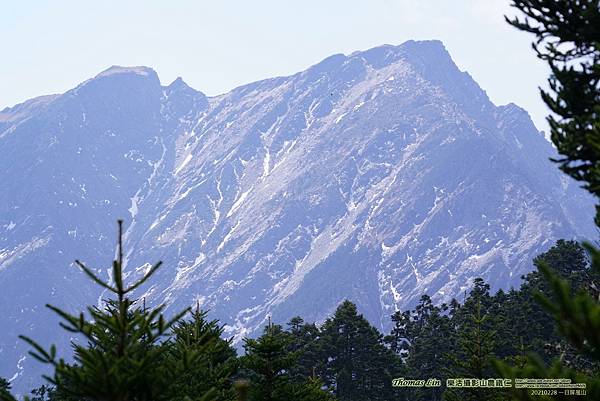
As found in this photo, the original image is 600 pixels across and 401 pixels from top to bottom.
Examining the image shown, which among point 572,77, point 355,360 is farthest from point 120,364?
point 355,360

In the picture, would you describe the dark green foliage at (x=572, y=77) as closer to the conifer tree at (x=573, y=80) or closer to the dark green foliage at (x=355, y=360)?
the conifer tree at (x=573, y=80)

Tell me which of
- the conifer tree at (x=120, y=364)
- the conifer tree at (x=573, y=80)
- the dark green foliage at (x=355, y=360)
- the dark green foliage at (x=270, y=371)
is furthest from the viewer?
the dark green foliage at (x=355, y=360)

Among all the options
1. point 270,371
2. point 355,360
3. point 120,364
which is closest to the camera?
point 120,364

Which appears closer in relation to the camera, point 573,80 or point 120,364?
point 120,364

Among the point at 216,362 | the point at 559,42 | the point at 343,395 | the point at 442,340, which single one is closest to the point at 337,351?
the point at 343,395

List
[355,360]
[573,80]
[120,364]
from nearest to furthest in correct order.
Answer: [120,364] < [573,80] < [355,360]

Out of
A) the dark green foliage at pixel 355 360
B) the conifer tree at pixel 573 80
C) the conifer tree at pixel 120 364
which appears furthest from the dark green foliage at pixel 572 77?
the dark green foliage at pixel 355 360

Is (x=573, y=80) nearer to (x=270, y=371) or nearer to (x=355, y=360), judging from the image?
(x=270, y=371)

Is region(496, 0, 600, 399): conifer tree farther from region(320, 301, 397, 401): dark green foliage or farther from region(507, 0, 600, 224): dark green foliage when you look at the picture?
region(320, 301, 397, 401): dark green foliage

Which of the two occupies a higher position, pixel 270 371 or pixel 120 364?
pixel 270 371

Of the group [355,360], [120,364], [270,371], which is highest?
[355,360]

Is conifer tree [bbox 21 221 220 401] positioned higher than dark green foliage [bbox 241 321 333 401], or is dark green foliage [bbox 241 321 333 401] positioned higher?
dark green foliage [bbox 241 321 333 401]

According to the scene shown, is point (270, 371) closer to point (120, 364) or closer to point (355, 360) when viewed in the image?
point (120, 364)

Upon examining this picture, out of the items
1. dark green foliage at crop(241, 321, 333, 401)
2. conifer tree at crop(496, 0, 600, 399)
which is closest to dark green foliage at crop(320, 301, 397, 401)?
Answer: dark green foliage at crop(241, 321, 333, 401)
